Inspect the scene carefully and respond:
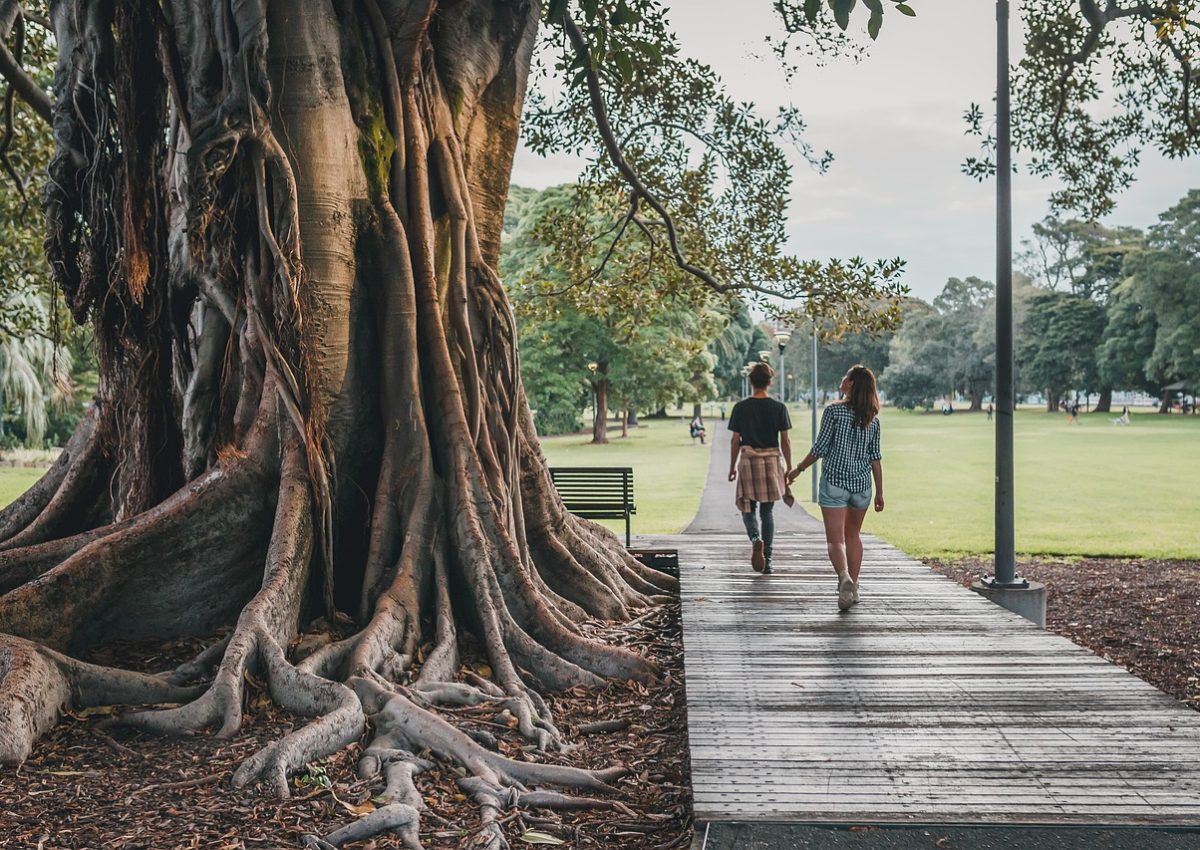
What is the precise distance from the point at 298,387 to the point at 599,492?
286 inches

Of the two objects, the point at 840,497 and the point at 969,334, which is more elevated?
the point at 969,334

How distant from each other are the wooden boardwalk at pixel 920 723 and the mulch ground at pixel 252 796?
0.34 metres

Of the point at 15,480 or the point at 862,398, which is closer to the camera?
the point at 862,398

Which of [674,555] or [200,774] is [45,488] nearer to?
[200,774]

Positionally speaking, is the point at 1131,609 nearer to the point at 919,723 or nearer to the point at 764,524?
the point at 764,524

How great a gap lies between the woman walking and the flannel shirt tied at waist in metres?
0.96

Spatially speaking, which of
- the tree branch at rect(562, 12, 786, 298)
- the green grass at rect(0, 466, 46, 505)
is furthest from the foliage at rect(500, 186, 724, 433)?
the tree branch at rect(562, 12, 786, 298)

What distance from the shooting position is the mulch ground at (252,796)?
3.94 meters

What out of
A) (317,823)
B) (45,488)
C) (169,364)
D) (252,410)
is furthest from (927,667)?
(45,488)

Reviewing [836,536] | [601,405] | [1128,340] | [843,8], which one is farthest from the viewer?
[1128,340]

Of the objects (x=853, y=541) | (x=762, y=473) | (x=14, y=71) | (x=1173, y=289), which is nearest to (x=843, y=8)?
(x=853, y=541)

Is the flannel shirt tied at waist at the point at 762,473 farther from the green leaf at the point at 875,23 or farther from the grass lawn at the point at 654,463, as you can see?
the grass lawn at the point at 654,463

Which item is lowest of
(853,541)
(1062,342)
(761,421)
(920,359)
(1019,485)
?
(1019,485)

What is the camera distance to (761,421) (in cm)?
852
